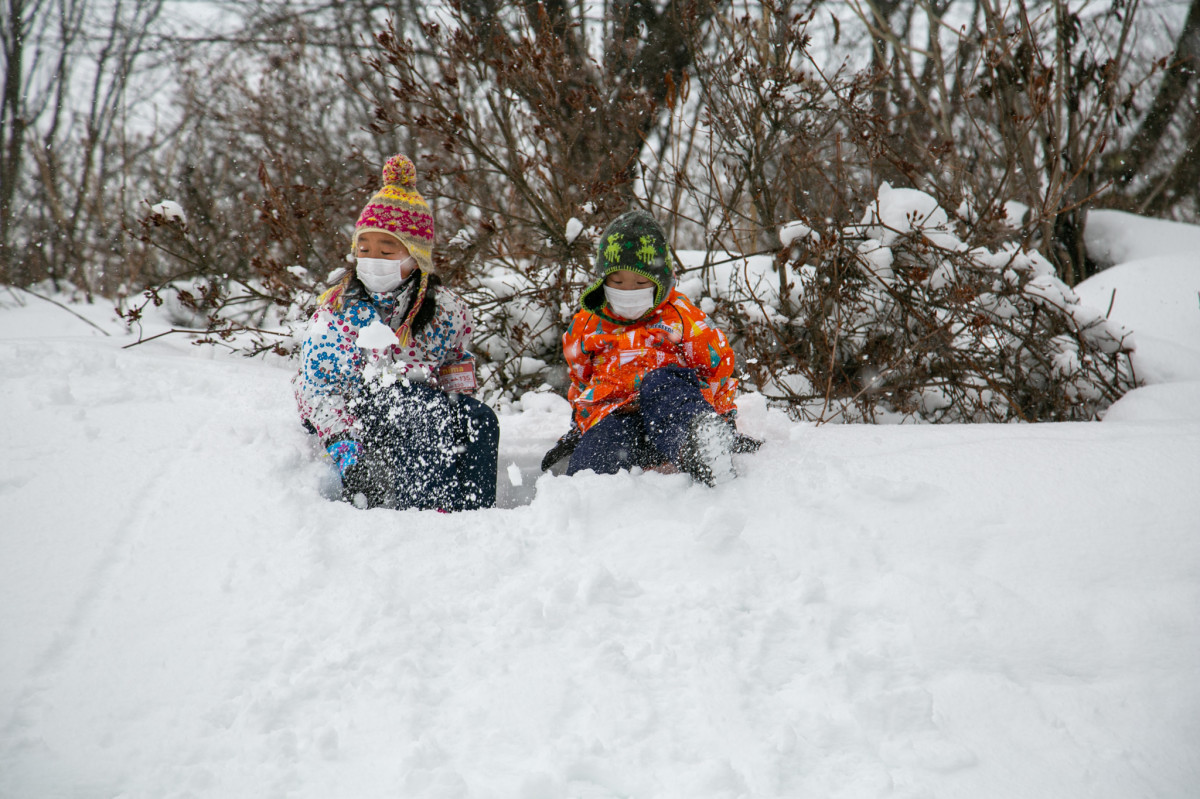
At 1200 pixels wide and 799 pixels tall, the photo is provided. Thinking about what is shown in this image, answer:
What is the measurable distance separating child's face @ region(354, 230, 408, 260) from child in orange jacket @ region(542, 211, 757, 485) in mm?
700

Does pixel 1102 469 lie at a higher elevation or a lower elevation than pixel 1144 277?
lower

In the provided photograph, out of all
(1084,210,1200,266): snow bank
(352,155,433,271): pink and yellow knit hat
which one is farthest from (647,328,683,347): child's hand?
(1084,210,1200,266): snow bank

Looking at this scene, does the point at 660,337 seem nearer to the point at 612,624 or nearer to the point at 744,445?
the point at 744,445

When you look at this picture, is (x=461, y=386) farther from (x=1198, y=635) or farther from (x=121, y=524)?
(x=1198, y=635)

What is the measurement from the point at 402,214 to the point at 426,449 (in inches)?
33.2

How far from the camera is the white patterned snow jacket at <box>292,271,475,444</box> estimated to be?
7.59 ft

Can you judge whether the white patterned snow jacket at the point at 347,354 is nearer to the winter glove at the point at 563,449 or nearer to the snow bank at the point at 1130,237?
the winter glove at the point at 563,449

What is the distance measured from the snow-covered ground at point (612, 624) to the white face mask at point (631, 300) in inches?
24.8

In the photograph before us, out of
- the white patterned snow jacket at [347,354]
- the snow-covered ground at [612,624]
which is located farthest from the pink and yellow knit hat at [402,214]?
the snow-covered ground at [612,624]

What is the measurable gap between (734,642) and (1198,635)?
0.97m

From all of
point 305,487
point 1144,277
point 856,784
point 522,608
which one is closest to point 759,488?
point 522,608

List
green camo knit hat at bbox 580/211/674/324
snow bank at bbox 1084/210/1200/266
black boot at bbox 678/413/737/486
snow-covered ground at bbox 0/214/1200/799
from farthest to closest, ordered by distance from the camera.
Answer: snow bank at bbox 1084/210/1200/266
green camo knit hat at bbox 580/211/674/324
black boot at bbox 678/413/737/486
snow-covered ground at bbox 0/214/1200/799

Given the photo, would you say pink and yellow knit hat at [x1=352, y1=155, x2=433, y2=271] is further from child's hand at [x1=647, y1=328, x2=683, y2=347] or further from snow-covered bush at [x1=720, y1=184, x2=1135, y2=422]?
snow-covered bush at [x1=720, y1=184, x2=1135, y2=422]

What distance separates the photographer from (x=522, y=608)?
160cm
